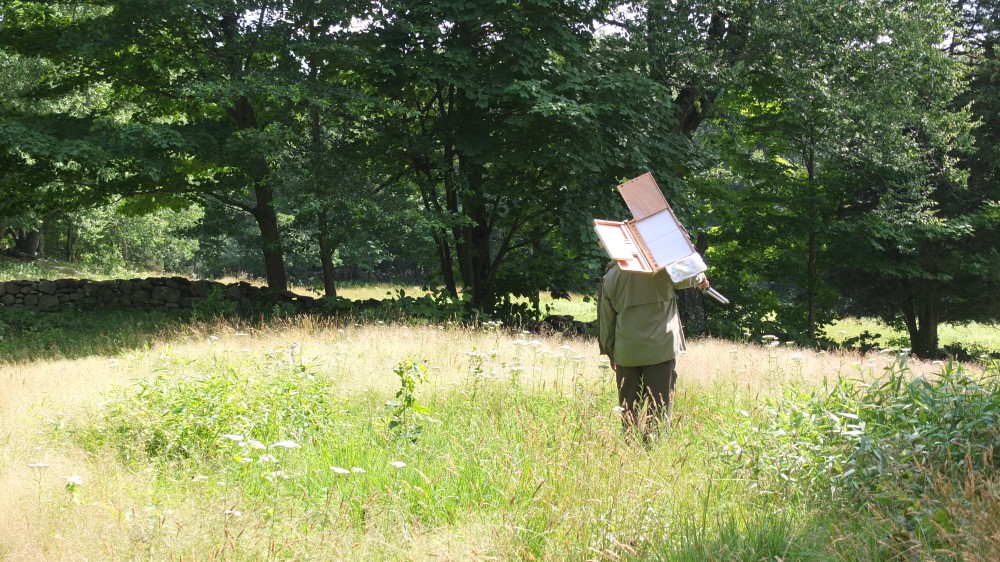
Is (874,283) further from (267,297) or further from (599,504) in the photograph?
(599,504)

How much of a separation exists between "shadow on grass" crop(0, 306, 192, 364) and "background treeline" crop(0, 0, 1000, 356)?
2.26 m

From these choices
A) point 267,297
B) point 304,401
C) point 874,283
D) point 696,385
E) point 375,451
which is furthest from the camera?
point 874,283

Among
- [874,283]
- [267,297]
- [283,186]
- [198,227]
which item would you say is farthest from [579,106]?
[874,283]

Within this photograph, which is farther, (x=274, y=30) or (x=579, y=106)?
(x=274, y=30)

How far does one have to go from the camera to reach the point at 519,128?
42.4 feet

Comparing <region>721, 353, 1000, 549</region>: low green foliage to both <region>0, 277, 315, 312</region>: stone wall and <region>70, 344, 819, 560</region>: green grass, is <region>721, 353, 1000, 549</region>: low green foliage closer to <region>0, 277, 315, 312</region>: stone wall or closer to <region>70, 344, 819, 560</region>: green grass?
<region>70, 344, 819, 560</region>: green grass

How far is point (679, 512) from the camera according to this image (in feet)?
12.1

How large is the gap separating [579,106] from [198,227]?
11.1 m

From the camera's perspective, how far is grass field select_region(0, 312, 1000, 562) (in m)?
3.39

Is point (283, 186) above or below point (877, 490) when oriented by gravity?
above

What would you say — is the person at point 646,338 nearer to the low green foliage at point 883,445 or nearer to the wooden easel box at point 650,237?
the wooden easel box at point 650,237

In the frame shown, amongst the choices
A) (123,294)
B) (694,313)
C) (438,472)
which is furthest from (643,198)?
(123,294)

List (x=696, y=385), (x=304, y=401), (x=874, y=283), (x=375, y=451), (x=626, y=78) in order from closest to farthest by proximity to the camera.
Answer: (x=375, y=451) → (x=304, y=401) → (x=696, y=385) → (x=626, y=78) → (x=874, y=283)

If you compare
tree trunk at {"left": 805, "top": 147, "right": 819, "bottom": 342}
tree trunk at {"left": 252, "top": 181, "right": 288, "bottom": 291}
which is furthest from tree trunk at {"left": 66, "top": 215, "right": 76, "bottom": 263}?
tree trunk at {"left": 805, "top": 147, "right": 819, "bottom": 342}
